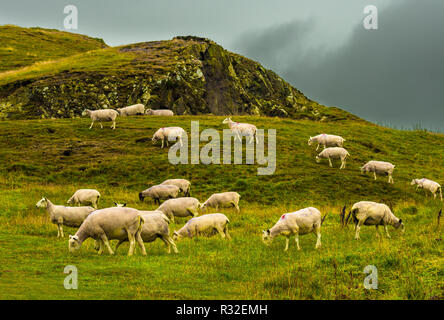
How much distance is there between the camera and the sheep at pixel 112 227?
16.5m

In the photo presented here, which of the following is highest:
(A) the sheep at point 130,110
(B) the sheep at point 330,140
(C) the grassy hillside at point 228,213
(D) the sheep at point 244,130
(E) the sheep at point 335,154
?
(A) the sheep at point 130,110

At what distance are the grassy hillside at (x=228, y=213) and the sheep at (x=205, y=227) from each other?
0.80m

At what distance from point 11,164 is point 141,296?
3299 cm

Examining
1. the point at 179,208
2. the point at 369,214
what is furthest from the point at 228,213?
the point at 369,214

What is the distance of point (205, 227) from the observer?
20828 millimetres

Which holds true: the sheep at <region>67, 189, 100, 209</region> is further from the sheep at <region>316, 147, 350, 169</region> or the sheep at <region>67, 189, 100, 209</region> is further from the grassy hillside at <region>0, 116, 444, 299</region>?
the sheep at <region>316, 147, 350, 169</region>

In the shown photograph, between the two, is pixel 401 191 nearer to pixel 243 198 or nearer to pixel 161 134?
pixel 243 198

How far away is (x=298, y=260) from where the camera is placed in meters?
16.2

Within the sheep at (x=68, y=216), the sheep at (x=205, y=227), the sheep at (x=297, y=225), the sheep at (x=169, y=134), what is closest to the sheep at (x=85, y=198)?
the sheep at (x=68, y=216)

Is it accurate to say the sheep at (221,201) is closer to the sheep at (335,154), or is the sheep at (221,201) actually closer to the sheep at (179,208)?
the sheep at (179,208)

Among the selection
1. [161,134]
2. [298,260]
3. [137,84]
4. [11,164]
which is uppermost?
[137,84]

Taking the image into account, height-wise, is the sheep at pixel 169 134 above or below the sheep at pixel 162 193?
above

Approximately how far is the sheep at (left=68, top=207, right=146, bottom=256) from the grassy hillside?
0.57 meters

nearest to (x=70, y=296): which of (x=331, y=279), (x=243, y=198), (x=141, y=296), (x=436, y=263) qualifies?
(x=141, y=296)
